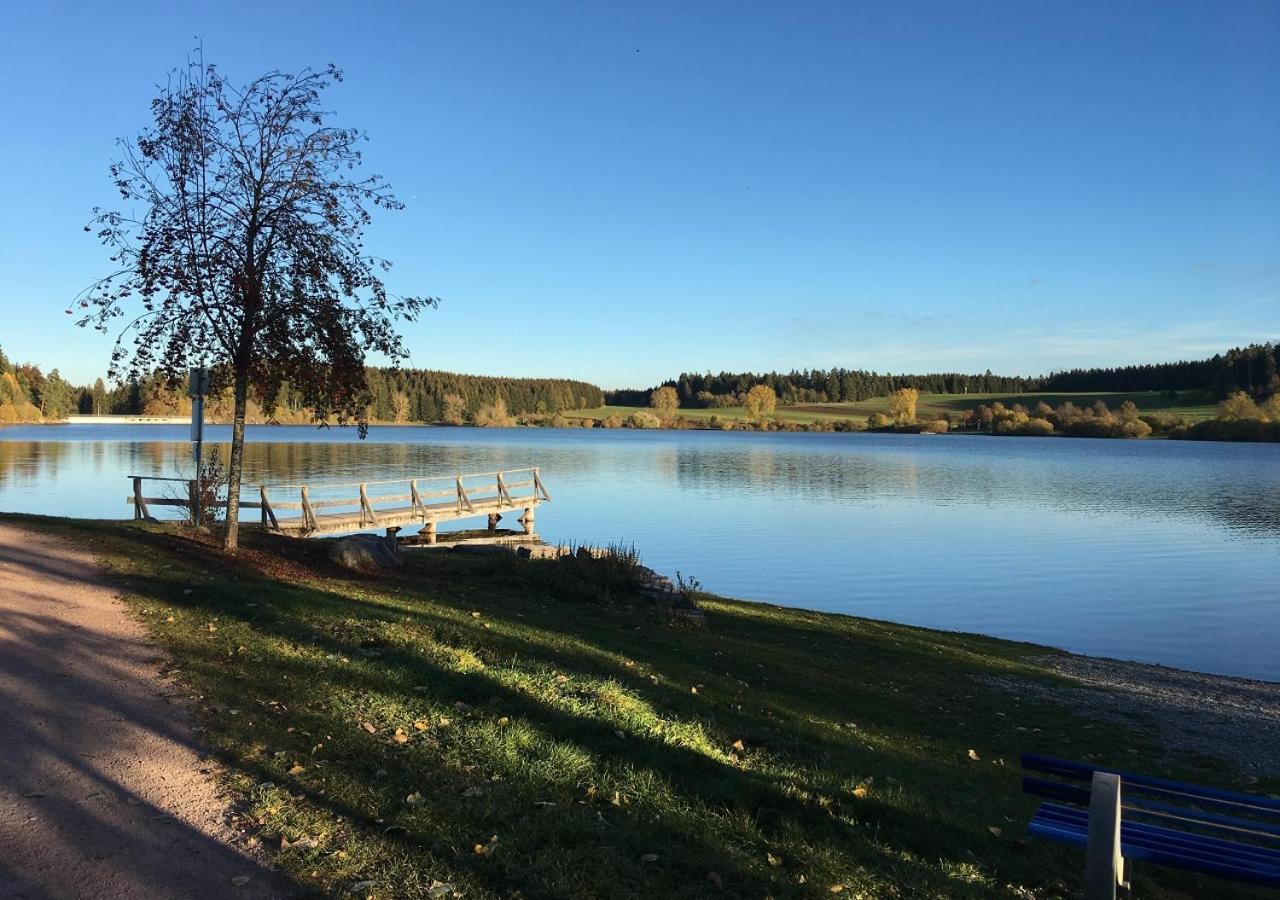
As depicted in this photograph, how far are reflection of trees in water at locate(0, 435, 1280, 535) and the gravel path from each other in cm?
2546

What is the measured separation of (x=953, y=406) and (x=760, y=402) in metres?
40.6

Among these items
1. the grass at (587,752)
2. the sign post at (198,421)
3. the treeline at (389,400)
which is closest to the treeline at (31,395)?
the treeline at (389,400)

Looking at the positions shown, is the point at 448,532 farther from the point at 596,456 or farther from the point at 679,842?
the point at 596,456

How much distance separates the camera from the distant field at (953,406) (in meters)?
146

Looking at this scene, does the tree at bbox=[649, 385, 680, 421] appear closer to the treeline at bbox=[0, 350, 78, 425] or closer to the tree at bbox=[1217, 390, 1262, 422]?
the tree at bbox=[1217, 390, 1262, 422]

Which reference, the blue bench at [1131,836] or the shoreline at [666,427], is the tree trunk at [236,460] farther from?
the shoreline at [666,427]

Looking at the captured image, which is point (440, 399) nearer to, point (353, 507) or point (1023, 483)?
point (1023, 483)

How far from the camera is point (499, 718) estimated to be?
6.37m

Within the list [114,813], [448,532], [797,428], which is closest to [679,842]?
[114,813]

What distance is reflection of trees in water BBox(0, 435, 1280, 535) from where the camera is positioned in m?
43.3

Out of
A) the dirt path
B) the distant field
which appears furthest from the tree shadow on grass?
the distant field

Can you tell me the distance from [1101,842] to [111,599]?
964cm

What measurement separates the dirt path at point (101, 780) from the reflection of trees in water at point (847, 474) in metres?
32.8

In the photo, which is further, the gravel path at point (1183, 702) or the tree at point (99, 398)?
the tree at point (99, 398)
